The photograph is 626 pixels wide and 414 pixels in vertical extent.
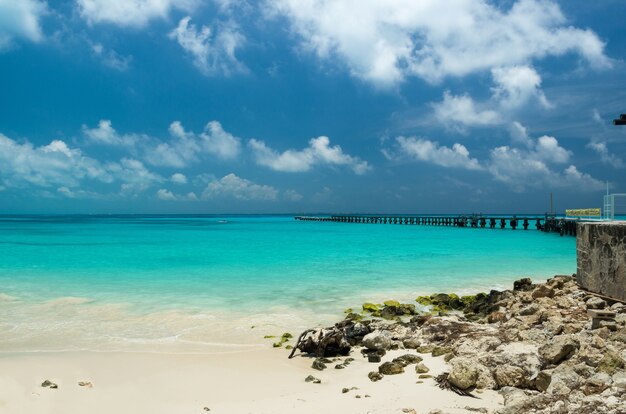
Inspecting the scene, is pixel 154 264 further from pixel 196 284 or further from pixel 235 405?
pixel 235 405

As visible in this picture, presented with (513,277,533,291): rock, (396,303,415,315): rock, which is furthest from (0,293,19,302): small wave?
(513,277,533,291): rock

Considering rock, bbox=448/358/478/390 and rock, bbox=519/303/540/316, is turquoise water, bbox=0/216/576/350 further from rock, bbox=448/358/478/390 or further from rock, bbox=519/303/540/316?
rock, bbox=448/358/478/390

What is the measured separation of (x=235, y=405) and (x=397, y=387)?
191 cm

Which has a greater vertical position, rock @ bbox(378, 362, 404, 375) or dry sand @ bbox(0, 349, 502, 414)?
rock @ bbox(378, 362, 404, 375)

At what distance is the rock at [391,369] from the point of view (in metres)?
6.23

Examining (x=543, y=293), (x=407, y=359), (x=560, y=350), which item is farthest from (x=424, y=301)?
(x=560, y=350)

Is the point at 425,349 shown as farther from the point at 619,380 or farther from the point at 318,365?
the point at 619,380

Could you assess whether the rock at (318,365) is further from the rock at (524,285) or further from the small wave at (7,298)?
the small wave at (7,298)

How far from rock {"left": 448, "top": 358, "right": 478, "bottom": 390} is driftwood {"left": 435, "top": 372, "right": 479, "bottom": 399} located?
0.13 feet

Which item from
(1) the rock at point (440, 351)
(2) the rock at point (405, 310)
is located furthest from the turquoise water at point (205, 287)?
(1) the rock at point (440, 351)

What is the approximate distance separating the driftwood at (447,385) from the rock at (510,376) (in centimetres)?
39

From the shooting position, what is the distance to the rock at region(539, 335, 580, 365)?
219 inches

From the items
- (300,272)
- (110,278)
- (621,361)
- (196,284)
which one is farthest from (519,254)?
(621,361)

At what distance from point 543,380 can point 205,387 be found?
4.04 meters
